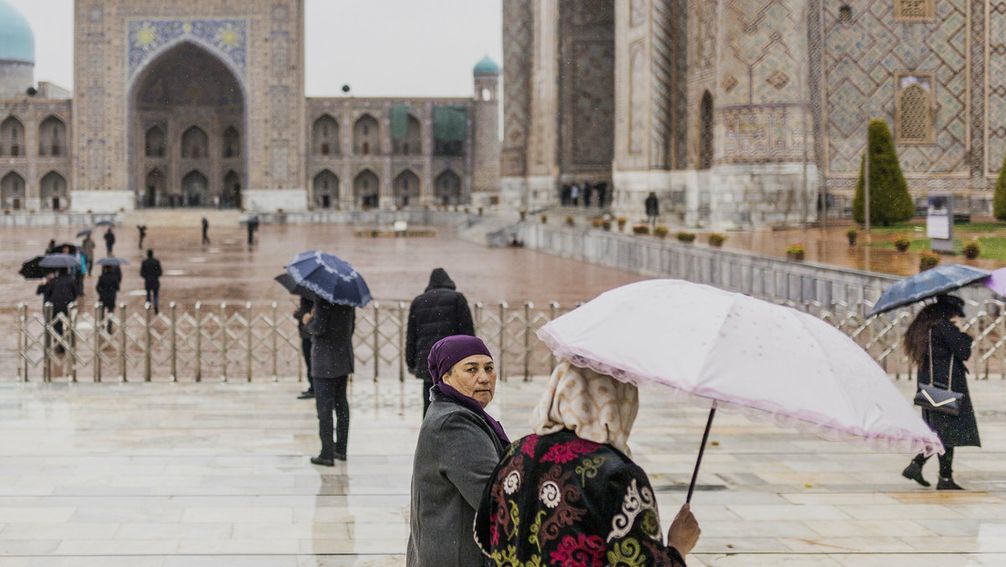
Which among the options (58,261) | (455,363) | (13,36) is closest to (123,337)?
(58,261)

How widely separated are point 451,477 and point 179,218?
48231 millimetres

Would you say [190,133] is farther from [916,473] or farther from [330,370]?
[916,473]

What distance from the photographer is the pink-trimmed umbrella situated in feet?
9.41

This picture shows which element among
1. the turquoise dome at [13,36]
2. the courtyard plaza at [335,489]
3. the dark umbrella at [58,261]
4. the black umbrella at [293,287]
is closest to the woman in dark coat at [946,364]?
the courtyard plaza at [335,489]

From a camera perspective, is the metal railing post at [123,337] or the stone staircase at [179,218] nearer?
the metal railing post at [123,337]

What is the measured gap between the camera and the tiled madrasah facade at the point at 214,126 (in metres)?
53.9

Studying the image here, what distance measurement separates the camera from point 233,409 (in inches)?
364

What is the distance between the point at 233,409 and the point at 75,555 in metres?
3.74

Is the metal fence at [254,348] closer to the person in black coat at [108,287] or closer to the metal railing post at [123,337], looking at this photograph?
the metal railing post at [123,337]

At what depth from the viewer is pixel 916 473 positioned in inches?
273

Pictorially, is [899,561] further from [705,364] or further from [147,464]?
[147,464]

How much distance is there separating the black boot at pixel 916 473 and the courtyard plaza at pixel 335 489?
7 centimetres

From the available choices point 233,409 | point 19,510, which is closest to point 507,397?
point 233,409

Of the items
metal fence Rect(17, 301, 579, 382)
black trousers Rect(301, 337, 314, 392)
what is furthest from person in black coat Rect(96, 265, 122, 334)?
black trousers Rect(301, 337, 314, 392)
